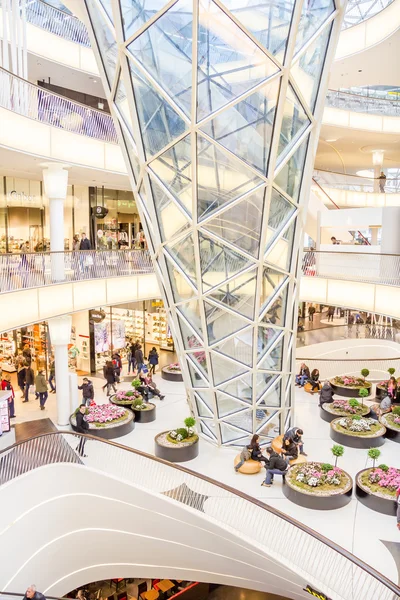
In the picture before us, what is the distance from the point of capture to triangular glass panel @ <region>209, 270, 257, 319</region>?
17.7 metres

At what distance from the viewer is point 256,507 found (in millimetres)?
13922

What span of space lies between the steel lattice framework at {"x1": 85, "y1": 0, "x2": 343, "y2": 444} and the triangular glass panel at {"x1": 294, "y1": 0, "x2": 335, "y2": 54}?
0.13 ft

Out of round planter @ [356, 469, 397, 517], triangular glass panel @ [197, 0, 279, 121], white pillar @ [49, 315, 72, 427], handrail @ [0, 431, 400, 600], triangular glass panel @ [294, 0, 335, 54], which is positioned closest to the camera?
handrail @ [0, 431, 400, 600]

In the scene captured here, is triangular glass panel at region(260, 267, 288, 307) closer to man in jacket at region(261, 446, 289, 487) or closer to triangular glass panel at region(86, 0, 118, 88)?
man in jacket at region(261, 446, 289, 487)

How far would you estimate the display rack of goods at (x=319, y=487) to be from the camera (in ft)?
52.5

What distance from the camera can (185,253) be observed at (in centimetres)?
1741

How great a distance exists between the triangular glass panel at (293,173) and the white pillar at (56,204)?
9.60m

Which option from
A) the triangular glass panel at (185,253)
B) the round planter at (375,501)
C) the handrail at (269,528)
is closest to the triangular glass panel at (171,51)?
the triangular glass panel at (185,253)

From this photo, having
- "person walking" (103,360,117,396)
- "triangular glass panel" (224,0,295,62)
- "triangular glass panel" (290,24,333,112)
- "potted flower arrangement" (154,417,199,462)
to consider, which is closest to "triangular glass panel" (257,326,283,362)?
"potted flower arrangement" (154,417,199,462)

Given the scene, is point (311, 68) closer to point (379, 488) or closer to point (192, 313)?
point (192, 313)

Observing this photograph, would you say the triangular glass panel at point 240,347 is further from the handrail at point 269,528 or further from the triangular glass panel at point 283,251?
the handrail at point 269,528

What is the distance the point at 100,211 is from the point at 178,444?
15.7 meters

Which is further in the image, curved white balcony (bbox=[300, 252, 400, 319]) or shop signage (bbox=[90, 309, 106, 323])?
shop signage (bbox=[90, 309, 106, 323])

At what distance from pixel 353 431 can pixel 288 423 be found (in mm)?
2657
